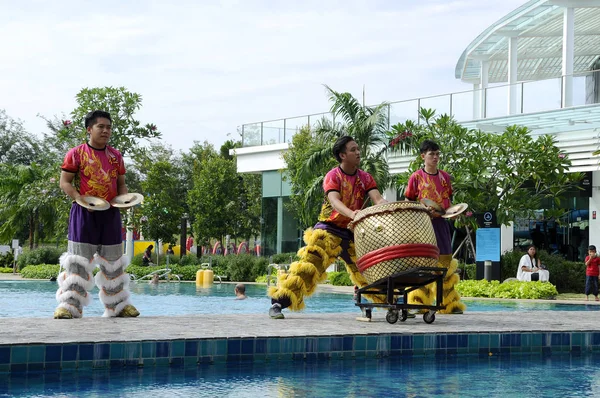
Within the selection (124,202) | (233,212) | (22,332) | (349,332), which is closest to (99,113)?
(124,202)

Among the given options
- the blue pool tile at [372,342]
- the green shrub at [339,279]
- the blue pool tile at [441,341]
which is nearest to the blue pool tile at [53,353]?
the blue pool tile at [372,342]

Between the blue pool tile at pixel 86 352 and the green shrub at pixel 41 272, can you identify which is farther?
the green shrub at pixel 41 272

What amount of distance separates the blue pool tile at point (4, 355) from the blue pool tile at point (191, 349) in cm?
117

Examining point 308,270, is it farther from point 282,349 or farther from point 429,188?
point 282,349

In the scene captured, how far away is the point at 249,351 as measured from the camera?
5973 millimetres

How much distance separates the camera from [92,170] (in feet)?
25.3

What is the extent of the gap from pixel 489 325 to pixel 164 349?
10.5ft

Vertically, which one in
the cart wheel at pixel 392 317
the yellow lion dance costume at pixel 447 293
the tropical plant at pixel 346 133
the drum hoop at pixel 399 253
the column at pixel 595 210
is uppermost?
the tropical plant at pixel 346 133

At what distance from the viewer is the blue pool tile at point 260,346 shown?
600 cm

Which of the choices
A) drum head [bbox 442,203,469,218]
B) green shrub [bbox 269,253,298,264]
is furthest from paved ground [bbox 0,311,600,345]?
green shrub [bbox 269,253,298,264]

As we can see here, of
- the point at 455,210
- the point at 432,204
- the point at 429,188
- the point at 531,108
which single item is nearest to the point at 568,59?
the point at 531,108

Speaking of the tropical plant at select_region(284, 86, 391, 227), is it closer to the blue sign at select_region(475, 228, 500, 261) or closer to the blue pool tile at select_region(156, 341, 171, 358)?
the blue sign at select_region(475, 228, 500, 261)

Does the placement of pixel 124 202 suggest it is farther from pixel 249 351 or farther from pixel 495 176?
pixel 495 176

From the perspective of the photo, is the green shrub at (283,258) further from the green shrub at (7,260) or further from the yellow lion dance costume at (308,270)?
the yellow lion dance costume at (308,270)
